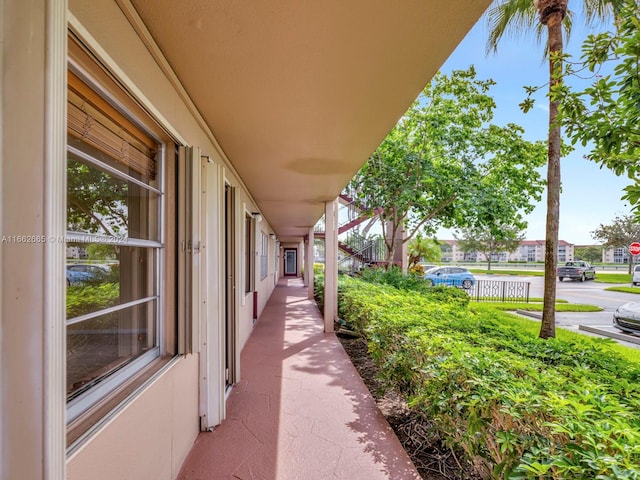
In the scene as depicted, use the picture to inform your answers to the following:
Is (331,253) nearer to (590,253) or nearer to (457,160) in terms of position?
(457,160)

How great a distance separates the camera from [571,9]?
19.2 ft

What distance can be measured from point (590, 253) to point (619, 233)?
837 inches

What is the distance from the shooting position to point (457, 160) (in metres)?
7.98

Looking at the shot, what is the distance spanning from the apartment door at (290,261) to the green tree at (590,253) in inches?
1727

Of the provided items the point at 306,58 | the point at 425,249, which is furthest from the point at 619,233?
the point at 306,58

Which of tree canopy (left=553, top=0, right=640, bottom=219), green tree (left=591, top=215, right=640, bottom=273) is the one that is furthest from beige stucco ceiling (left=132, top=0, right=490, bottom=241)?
green tree (left=591, top=215, right=640, bottom=273)

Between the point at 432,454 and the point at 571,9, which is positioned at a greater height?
the point at 571,9

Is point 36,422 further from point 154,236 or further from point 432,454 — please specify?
point 432,454

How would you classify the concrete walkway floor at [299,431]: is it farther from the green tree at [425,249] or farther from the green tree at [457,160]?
the green tree at [425,249]

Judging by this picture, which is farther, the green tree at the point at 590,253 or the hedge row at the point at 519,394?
the green tree at the point at 590,253

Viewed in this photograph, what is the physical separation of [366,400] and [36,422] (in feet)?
9.94

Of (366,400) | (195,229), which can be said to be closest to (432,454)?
(366,400)

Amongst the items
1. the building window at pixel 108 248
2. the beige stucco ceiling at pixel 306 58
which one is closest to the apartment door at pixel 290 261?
the beige stucco ceiling at pixel 306 58

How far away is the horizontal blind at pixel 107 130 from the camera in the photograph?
4.00ft
